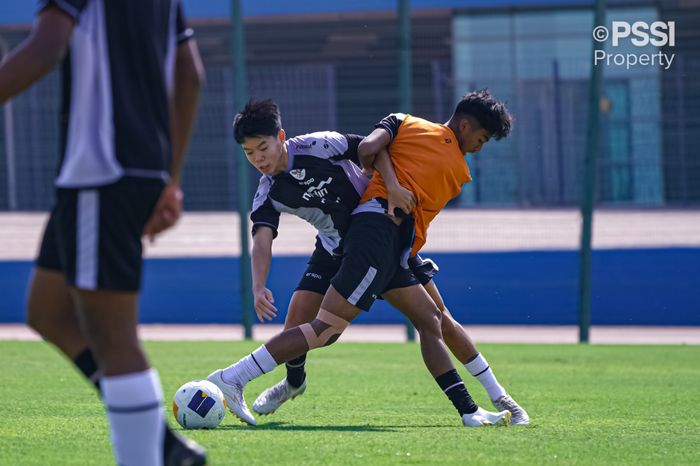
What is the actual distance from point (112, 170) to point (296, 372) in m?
3.66

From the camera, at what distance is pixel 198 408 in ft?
20.2

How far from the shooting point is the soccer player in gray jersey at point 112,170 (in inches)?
134

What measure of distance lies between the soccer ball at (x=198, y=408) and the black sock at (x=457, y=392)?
1.19 meters

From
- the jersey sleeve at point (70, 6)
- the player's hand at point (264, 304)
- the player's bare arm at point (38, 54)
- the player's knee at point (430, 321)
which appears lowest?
the player's knee at point (430, 321)

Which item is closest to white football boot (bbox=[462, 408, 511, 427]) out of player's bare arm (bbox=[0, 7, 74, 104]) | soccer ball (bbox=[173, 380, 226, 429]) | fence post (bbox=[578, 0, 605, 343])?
soccer ball (bbox=[173, 380, 226, 429])

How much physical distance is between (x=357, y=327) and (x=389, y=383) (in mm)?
7442

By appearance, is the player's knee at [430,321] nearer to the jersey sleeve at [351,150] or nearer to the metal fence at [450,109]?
the jersey sleeve at [351,150]

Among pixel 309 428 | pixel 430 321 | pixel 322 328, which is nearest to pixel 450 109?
pixel 430 321

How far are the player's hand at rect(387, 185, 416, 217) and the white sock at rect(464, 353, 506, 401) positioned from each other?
1006 mm

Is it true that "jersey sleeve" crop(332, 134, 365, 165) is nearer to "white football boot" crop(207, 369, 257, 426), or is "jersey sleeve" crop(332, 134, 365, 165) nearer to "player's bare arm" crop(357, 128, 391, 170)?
"player's bare arm" crop(357, 128, 391, 170)

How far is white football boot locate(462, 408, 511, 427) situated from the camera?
6.45m

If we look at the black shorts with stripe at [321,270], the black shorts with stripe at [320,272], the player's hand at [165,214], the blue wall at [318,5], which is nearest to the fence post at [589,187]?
the blue wall at [318,5]

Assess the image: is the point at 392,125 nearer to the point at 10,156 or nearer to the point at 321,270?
the point at 321,270

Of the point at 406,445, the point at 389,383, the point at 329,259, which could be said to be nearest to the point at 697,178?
the point at 389,383
